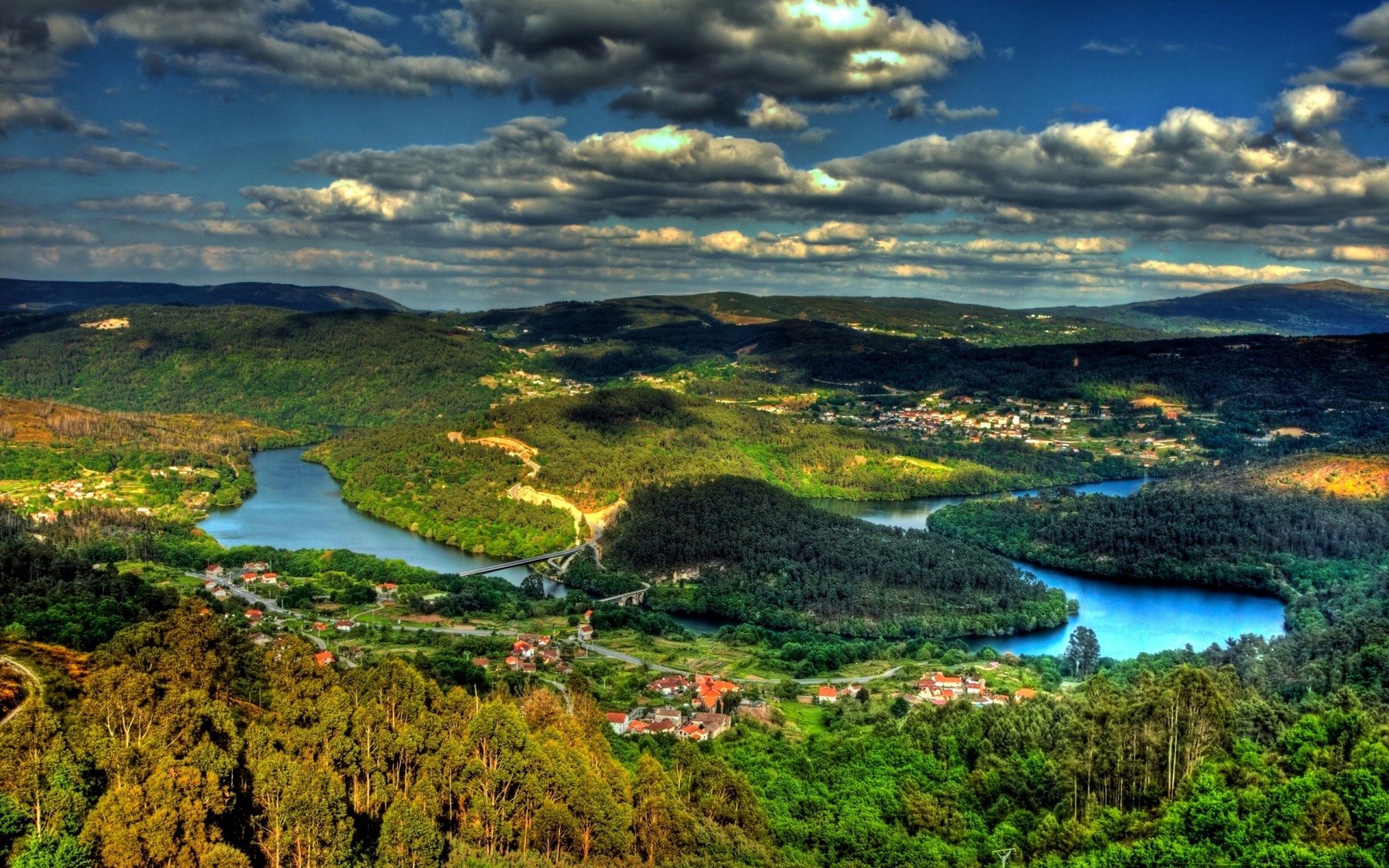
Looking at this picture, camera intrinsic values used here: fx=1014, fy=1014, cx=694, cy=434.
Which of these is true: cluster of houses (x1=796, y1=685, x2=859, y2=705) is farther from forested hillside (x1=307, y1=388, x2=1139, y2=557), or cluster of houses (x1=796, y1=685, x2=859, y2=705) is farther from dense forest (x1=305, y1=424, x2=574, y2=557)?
forested hillside (x1=307, y1=388, x2=1139, y2=557)

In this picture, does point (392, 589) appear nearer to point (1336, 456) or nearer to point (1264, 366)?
point (1336, 456)

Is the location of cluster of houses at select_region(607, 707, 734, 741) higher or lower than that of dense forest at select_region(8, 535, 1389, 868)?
lower

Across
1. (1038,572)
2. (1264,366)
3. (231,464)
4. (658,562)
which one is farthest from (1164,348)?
(231,464)

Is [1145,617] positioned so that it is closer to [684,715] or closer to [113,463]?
[684,715]

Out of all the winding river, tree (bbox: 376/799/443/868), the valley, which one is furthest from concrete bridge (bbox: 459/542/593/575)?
tree (bbox: 376/799/443/868)

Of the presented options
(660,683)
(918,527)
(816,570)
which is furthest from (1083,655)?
(918,527)
